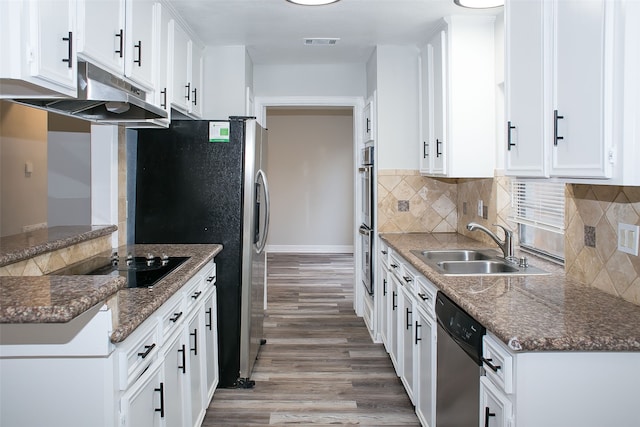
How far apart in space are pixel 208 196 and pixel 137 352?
1.75m

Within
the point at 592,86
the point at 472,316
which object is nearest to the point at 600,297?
the point at 472,316

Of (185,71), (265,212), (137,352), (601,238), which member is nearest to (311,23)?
(185,71)

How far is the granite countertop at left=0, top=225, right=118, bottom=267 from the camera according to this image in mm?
1977

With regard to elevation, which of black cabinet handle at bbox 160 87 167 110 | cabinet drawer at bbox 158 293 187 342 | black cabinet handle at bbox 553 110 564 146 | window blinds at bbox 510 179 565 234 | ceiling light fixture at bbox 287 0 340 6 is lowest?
cabinet drawer at bbox 158 293 187 342

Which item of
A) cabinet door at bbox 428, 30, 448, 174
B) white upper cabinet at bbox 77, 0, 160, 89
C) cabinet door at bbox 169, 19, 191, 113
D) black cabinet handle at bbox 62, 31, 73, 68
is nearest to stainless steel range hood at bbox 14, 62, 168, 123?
white upper cabinet at bbox 77, 0, 160, 89

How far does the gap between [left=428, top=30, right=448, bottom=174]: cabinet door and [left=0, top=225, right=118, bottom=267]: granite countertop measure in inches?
82.6

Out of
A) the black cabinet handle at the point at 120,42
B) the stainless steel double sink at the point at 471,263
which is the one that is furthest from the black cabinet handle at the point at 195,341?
the black cabinet handle at the point at 120,42

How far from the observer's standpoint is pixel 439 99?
355 cm

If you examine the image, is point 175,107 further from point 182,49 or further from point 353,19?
point 353,19

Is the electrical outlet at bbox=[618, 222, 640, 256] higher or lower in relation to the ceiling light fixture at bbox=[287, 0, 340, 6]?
lower

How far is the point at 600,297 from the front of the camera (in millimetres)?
1974

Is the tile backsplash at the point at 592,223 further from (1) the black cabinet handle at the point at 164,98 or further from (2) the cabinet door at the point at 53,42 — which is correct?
(1) the black cabinet handle at the point at 164,98

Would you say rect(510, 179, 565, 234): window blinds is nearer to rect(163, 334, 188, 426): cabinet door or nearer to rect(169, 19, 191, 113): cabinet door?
rect(163, 334, 188, 426): cabinet door

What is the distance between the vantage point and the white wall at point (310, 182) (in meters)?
9.26
